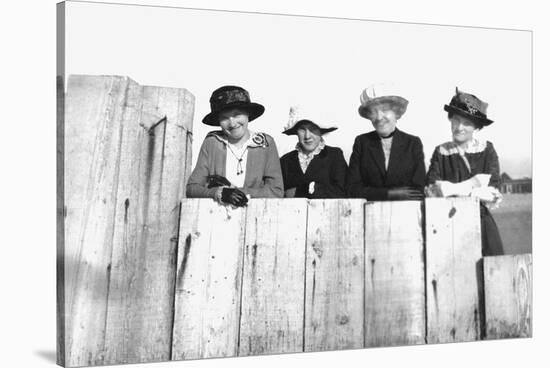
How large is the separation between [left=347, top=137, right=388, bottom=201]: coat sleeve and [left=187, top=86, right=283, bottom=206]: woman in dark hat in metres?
0.47

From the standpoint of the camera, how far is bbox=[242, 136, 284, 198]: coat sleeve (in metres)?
7.81

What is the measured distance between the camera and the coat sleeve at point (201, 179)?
7.63 meters

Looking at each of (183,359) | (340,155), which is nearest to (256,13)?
(340,155)

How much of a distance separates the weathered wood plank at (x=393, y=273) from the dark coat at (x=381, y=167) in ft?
0.37

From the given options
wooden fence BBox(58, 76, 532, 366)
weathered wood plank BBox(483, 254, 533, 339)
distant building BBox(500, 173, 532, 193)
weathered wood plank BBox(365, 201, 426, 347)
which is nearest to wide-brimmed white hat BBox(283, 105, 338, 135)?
wooden fence BBox(58, 76, 532, 366)

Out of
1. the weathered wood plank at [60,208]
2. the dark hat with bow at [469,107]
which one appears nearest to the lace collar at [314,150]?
the dark hat with bow at [469,107]

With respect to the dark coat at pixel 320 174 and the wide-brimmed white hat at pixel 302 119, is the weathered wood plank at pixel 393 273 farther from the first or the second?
the wide-brimmed white hat at pixel 302 119

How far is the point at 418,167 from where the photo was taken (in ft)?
26.9

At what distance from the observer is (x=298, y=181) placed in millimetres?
7887

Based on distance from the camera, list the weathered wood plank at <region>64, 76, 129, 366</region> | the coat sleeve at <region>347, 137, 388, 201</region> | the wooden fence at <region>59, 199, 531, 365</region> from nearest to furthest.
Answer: the weathered wood plank at <region>64, 76, 129, 366</region> < the wooden fence at <region>59, 199, 531, 365</region> < the coat sleeve at <region>347, 137, 388, 201</region>

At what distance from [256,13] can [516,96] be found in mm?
1945

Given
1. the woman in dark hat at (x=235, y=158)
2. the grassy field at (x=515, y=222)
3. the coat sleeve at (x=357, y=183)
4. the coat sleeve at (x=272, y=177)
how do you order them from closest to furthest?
the woman in dark hat at (x=235, y=158) < the coat sleeve at (x=272, y=177) < the coat sleeve at (x=357, y=183) < the grassy field at (x=515, y=222)

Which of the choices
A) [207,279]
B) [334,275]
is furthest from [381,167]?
[207,279]

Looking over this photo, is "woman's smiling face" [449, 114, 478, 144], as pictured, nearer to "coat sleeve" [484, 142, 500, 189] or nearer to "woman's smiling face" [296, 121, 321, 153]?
"coat sleeve" [484, 142, 500, 189]
